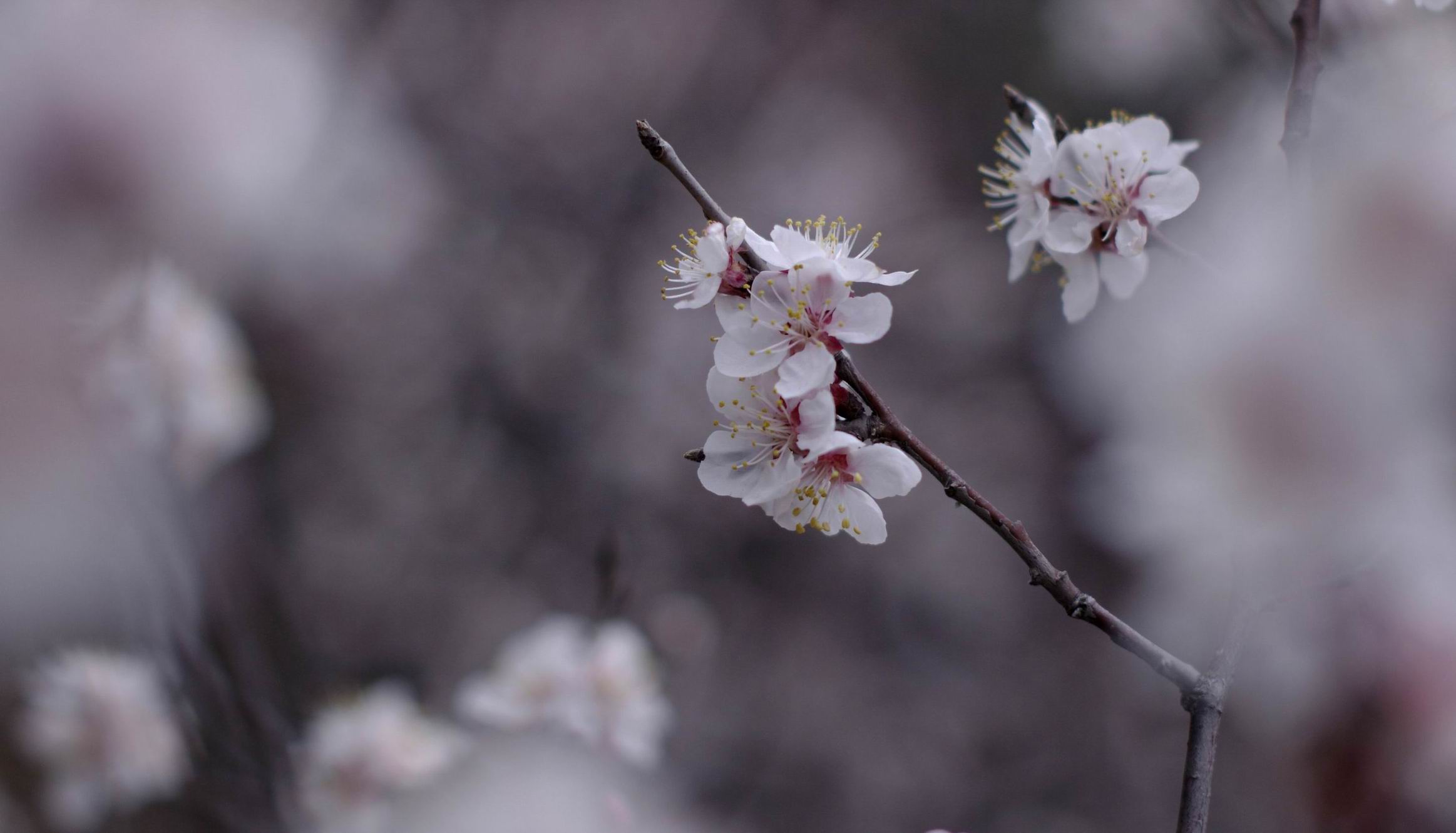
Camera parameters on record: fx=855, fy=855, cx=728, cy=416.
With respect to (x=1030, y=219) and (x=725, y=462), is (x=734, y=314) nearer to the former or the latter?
→ (x=725, y=462)

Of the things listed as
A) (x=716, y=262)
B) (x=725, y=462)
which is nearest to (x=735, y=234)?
(x=716, y=262)

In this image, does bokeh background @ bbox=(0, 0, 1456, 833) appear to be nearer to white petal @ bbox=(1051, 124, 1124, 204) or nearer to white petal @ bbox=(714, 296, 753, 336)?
white petal @ bbox=(1051, 124, 1124, 204)

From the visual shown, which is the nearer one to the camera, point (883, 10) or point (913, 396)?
point (913, 396)

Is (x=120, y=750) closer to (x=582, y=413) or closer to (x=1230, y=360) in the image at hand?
(x=582, y=413)

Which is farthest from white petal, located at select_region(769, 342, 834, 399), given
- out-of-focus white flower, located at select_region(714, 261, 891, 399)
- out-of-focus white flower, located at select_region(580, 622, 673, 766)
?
out-of-focus white flower, located at select_region(580, 622, 673, 766)

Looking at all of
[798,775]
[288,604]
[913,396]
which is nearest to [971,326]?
[913,396]
